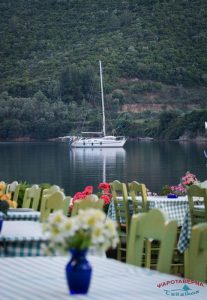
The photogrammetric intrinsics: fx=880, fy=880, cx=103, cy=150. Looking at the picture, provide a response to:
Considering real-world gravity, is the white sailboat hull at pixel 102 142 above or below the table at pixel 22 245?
below

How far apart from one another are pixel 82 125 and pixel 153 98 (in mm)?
8932

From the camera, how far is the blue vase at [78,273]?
2609mm

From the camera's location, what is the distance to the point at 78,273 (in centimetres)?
261

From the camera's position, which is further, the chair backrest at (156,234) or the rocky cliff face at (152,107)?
the rocky cliff face at (152,107)

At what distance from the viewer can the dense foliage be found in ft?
323

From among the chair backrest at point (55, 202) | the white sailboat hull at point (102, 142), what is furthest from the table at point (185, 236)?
the white sailboat hull at point (102, 142)

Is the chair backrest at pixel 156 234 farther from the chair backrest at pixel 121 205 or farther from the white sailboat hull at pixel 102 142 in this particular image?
the white sailboat hull at pixel 102 142

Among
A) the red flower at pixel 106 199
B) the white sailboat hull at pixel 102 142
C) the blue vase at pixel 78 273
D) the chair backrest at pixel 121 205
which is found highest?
the blue vase at pixel 78 273

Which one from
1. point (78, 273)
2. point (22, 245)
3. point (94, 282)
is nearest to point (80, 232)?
point (78, 273)

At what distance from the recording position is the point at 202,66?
10256 centimetres

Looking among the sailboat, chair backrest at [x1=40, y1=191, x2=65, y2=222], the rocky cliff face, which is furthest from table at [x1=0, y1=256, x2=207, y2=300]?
the rocky cliff face

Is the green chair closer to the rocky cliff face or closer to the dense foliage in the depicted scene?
the dense foliage

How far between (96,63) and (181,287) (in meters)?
105

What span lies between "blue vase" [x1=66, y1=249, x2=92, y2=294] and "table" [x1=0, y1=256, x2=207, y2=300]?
0.09ft
